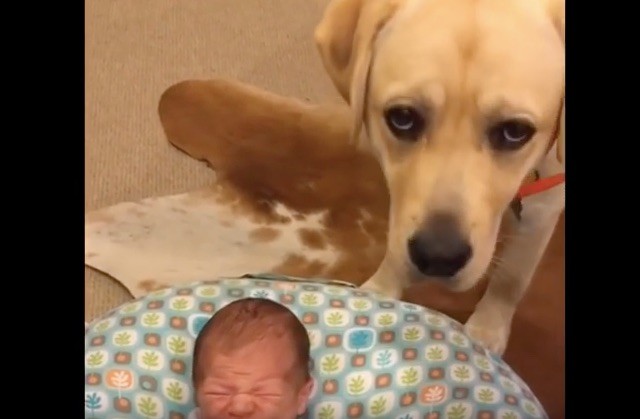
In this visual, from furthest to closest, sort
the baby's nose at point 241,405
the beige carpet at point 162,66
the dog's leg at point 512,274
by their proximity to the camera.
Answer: the beige carpet at point 162,66
the dog's leg at point 512,274
the baby's nose at point 241,405

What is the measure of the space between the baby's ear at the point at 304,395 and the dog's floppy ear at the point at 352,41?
1.08 feet

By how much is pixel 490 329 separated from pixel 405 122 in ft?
1.19

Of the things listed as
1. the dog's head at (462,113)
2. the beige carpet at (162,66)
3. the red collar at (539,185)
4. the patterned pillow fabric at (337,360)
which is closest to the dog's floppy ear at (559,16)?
the dog's head at (462,113)

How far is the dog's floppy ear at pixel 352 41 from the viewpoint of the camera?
1077mm

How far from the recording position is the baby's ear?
0.98 metres

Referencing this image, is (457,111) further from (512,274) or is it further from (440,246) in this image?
(512,274)

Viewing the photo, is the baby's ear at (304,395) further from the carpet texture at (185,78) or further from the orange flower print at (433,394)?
the carpet texture at (185,78)

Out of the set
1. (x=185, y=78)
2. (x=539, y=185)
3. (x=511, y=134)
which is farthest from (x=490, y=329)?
(x=185, y=78)

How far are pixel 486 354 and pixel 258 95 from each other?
0.68 m

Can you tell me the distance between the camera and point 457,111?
3.32 feet

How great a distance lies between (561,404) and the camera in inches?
45.6

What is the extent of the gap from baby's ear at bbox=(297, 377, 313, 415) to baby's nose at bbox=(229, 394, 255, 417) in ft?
0.20

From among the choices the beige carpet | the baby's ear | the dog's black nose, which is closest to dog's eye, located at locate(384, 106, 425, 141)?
the dog's black nose

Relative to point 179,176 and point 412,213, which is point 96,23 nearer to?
point 179,176
